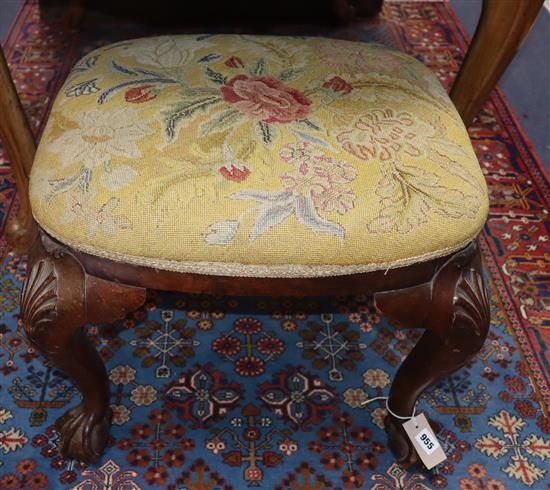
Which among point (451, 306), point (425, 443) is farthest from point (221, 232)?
point (425, 443)

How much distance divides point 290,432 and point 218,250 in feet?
1.59

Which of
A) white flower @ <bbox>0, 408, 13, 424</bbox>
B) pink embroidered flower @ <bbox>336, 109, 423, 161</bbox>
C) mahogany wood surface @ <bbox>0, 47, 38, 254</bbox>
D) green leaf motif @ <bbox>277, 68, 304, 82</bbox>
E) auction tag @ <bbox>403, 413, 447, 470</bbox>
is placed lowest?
white flower @ <bbox>0, 408, 13, 424</bbox>

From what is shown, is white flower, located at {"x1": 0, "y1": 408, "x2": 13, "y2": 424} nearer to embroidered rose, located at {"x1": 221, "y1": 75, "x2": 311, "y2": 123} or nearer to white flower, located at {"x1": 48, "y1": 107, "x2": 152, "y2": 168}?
white flower, located at {"x1": 48, "y1": 107, "x2": 152, "y2": 168}

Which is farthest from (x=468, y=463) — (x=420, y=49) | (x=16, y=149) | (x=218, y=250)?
(x=420, y=49)

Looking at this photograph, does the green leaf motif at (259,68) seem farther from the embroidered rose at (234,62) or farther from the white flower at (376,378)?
the white flower at (376,378)

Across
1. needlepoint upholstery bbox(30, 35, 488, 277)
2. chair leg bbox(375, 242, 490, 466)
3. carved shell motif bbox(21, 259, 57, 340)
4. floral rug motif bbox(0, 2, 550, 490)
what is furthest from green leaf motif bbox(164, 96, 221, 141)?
floral rug motif bbox(0, 2, 550, 490)

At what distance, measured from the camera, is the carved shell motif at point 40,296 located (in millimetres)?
875

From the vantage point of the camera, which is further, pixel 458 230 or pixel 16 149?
pixel 16 149

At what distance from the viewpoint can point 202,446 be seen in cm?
116

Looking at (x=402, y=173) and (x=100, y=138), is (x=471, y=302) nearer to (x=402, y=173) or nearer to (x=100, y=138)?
(x=402, y=173)

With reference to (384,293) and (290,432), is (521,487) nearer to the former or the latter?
(290,432)

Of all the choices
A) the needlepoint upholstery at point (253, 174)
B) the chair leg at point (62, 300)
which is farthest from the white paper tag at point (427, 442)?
the chair leg at point (62, 300)

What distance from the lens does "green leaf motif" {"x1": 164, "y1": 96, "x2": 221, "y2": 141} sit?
89 cm

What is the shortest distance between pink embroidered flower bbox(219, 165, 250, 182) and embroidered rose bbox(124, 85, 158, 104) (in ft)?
Answer: 0.55
